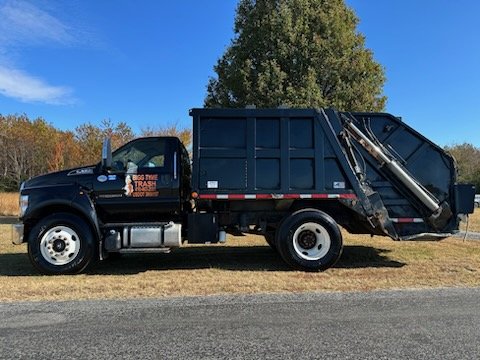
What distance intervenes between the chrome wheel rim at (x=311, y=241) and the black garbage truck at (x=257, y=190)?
0.06 feet

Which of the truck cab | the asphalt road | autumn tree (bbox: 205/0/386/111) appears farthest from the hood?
autumn tree (bbox: 205/0/386/111)

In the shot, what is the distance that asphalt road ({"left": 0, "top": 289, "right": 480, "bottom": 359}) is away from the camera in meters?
4.62

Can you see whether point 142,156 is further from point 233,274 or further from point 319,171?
point 319,171

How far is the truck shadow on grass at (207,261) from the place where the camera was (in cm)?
919

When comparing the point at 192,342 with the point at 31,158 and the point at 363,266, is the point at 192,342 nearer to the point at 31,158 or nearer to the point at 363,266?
the point at 363,266

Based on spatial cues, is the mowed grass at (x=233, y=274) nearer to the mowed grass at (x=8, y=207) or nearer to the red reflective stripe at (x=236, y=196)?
the red reflective stripe at (x=236, y=196)

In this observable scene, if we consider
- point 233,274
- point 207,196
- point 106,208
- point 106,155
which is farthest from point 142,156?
point 233,274

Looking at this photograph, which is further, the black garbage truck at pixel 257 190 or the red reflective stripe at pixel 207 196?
the red reflective stripe at pixel 207 196

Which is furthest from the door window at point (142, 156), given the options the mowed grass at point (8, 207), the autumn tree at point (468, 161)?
the autumn tree at point (468, 161)

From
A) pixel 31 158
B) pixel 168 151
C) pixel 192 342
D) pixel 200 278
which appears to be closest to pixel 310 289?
pixel 200 278

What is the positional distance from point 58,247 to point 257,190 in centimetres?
356

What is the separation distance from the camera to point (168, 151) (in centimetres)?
916

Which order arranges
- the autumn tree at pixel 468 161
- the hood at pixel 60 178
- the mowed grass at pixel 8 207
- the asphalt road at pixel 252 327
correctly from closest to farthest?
1. the asphalt road at pixel 252 327
2. the hood at pixel 60 178
3. the mowed grass at pixel 8 207
4. the autumn tree at pixel 468 161

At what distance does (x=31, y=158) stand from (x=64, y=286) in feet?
159
